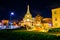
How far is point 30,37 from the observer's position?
573 inches

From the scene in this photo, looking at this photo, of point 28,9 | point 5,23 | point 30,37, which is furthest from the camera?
point 28,9

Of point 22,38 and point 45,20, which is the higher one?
point 45,20

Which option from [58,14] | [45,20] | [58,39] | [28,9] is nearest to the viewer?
[58,39]

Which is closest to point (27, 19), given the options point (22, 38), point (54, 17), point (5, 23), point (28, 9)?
point (28, 9)

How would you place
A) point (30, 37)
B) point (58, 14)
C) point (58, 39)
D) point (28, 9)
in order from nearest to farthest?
point (58, 39) → point (30, 37) → point (58, 14) → point (28, 9)

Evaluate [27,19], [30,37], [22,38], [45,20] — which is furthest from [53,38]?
[27,19]

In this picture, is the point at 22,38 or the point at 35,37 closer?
the point at 35,37

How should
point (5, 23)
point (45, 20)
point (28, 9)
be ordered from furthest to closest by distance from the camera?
1. point (28, 9)
2. point (5, 23)
3. point (45, 20)

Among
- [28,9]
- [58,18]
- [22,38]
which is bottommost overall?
[22,38]

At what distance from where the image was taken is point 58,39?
12.3 meters

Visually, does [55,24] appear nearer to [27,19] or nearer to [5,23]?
[27,19]

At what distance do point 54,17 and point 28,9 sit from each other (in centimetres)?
3502

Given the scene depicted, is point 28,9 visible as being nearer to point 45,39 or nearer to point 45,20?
point 45,20

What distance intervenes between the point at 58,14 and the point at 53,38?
1528 inches
